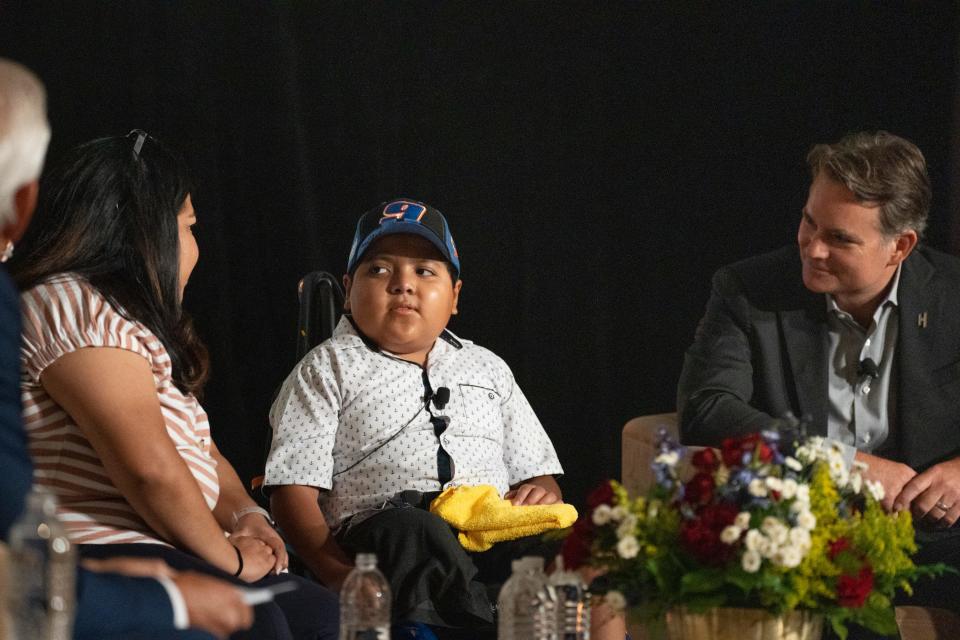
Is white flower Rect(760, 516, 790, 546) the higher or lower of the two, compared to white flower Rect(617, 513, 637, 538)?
higher

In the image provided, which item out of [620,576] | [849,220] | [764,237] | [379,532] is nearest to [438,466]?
[379,532]

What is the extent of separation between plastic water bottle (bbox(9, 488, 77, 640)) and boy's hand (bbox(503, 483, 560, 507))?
1.49m

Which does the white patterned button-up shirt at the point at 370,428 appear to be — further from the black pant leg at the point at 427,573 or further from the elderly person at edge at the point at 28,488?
the elderly person at edge at the point at 28,488

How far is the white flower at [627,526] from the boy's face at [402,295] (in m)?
1.06

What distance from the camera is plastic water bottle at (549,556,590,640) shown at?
2035mm

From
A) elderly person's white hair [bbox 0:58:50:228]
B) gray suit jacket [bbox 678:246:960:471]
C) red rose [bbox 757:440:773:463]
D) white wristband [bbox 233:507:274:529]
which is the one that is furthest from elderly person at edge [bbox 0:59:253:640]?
gray suit jacket [bbox 678:246:960:471]

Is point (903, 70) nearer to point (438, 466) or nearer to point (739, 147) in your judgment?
point (739, 147)

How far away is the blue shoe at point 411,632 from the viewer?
2.45 metres

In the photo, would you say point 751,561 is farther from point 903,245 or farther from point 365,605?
point 903,245

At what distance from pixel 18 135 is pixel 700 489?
105 centimetres

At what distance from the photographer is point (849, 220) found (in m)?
3.00

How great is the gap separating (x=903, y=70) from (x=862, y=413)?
1448 millimetres

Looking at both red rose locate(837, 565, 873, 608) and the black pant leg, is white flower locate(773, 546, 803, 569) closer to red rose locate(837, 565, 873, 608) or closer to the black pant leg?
red rose locate(837, 565, 873, 608)

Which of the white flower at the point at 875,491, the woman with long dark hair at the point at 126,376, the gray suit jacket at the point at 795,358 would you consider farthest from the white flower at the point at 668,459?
the gray suit jacket at the point at 795,358
